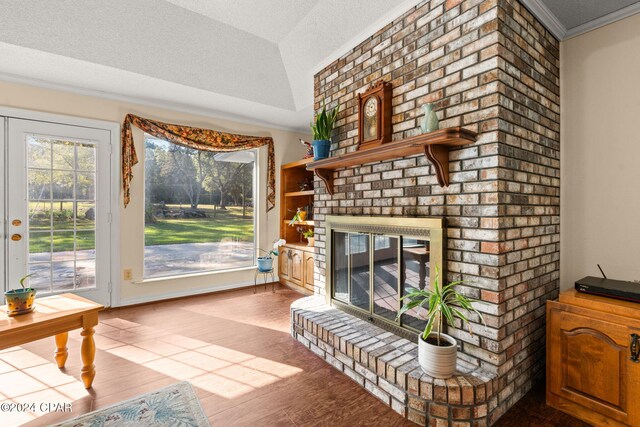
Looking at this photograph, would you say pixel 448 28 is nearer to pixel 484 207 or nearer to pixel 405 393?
pixel 484 207

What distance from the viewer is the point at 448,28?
1.92m

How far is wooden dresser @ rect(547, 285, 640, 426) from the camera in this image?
1.52 meters

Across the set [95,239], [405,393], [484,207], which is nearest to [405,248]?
[484,207]

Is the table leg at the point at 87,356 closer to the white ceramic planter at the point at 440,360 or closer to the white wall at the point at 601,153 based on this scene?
the white ceramic planter at the point at 440,360

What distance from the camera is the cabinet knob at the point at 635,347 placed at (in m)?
1.49

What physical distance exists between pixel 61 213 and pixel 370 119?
3.34 m

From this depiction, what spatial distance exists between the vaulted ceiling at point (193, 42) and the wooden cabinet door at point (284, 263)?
2064mm

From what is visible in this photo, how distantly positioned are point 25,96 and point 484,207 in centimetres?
423

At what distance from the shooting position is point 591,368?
64.9 inches

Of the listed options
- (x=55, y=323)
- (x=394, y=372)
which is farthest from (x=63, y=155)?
(x=394, y=372)

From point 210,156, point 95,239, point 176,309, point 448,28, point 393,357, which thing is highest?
point 448,28

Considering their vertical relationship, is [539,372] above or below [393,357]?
below

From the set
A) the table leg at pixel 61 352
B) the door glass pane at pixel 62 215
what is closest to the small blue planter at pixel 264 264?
the door glass pane at pixel 62 215

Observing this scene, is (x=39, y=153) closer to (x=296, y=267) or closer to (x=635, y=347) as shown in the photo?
(x=296, y=267)
